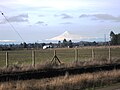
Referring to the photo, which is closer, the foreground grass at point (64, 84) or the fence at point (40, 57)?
the foreground grass at point (64, 84)

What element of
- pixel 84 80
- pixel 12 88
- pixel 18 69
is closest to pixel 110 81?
pixel 84 80

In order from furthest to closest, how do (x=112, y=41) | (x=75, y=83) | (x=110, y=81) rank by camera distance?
(x=112, y=41)
(x=110, y=81)
(x=75, y=83)

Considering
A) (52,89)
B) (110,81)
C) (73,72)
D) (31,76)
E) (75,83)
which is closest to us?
(52,89)

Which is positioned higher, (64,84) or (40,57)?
(64,84)

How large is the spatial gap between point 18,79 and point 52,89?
494cm

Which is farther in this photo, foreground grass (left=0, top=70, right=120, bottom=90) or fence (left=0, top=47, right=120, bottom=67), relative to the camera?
fence (left=0, top=47, right=120, bottom=67)

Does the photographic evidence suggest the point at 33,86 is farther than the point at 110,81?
No

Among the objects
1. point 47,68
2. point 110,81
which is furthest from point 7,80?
point 47,68

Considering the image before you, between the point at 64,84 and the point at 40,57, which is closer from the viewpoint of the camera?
the point at 64,84

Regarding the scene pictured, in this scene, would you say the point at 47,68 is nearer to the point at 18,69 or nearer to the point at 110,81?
the point at 18,69

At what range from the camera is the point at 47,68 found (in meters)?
26.5

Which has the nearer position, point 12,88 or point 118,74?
point 12,88

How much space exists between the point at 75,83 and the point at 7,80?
14.0 ft

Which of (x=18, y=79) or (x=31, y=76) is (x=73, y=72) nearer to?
(x=31, y=76)
